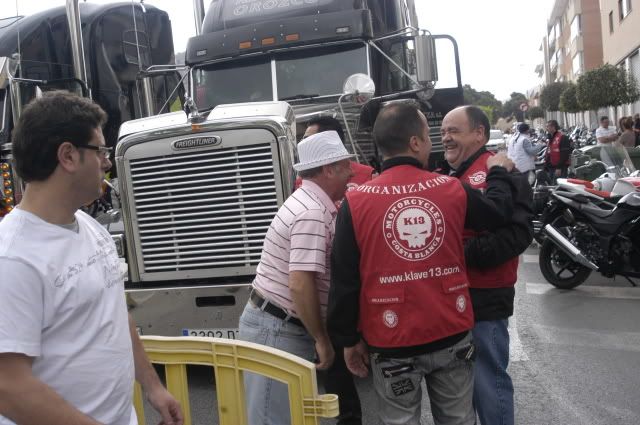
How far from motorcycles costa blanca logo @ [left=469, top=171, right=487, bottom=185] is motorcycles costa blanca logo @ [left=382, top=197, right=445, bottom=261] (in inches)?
28.9

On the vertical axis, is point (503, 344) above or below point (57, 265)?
below

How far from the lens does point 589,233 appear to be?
813cm

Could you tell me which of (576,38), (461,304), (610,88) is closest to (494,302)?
(461,304)

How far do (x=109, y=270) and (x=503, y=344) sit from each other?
2025 mm

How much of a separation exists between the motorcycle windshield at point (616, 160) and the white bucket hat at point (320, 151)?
8.46 m

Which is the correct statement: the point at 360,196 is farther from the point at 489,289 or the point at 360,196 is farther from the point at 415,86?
the point at 415,86

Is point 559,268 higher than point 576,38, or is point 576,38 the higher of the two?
point 576,38

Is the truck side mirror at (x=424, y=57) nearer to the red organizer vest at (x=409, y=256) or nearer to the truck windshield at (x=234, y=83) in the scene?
the truck windshield at (x=234, y=83)

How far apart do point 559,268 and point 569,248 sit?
56 centimetres

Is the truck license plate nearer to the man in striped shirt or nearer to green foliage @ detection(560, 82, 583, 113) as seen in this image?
the man in striped shirt

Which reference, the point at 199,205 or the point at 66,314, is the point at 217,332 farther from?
the point at 66,314

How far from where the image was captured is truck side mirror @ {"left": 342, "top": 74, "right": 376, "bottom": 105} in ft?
22.9

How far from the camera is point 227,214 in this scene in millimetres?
5598

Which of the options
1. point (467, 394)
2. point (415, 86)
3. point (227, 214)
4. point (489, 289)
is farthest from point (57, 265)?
point (415, 86)
